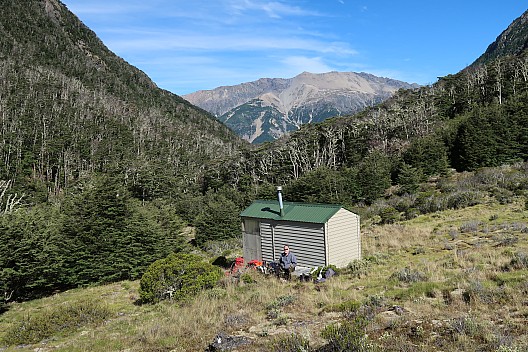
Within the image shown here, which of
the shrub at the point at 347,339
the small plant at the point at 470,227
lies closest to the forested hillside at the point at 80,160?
the small plant at the point at 470,227

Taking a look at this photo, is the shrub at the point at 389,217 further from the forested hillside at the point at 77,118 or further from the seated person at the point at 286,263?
the forested hillside at the point at 77,118

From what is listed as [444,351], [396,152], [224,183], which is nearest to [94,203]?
[444,351]

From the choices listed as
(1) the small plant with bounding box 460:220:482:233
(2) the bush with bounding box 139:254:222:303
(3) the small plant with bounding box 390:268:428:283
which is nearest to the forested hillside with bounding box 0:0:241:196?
(2) the bush with bounding box 139:254:222:303

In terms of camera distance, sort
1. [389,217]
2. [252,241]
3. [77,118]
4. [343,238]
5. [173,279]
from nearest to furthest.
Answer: [173,279], [343,238], [252,241], [389,217], [77,118]

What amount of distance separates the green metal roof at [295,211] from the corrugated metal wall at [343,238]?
359mm

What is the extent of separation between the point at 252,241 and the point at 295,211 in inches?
117

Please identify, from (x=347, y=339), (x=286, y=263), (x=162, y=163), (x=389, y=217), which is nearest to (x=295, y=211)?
(x=286, y=263)

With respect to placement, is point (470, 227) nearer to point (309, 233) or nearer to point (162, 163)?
point (309, 233)

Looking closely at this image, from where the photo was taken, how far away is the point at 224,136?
175 metres

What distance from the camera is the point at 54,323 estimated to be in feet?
36.4

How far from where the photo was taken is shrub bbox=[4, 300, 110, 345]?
10469 mm

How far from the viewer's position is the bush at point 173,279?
1334cm

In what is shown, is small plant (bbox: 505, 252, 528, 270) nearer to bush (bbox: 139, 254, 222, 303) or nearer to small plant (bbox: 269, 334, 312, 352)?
small plant (bbox: 269, 334, 312, 352)

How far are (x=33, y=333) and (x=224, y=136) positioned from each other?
6540 inches
